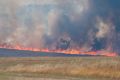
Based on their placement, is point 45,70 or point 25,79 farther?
point 45,70

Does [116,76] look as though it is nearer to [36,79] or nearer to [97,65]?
[97,65]

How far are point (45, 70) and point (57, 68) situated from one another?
3039mm

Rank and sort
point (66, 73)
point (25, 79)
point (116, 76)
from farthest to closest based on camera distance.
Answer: point (66, 73), point (116, 76), point (25, 79)

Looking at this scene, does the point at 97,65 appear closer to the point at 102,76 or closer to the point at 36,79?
the point at 102,76

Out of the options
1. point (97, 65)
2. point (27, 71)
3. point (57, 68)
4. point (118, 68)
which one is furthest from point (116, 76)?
point (27, 71)

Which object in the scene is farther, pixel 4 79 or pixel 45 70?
pixel 45 70

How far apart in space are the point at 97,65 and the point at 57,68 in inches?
372

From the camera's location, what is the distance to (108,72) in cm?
8031

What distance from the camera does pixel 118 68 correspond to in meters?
79.4

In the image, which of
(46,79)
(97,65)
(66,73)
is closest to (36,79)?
(46,79)

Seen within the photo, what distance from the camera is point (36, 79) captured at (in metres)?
64.4

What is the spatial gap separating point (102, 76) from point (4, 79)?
2356 centimetres

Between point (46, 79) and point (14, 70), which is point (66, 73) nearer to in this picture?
point (14, 70)

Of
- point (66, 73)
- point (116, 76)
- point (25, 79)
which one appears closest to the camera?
point (25, 79)
